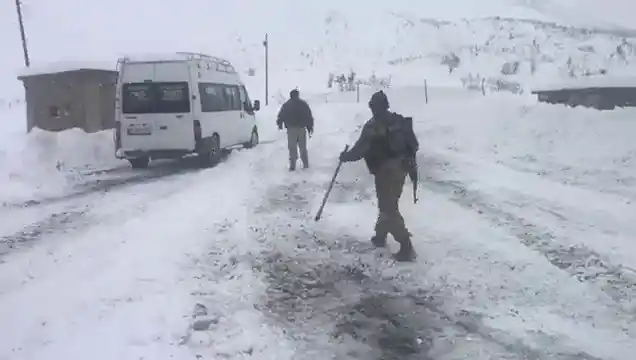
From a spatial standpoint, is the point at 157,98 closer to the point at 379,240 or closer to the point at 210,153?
the point at 210,153

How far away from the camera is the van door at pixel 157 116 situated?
1421 centimetres

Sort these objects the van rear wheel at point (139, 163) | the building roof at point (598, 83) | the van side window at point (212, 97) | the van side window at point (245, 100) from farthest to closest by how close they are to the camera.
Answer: the building roof at point (598, 83)
the van side window at point (245, 100)
the van rear wheel at point (139, 163)
the van side window at point (212, 97)

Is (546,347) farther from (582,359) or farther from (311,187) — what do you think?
(311,187)

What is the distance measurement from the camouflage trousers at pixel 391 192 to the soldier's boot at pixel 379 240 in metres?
0.33

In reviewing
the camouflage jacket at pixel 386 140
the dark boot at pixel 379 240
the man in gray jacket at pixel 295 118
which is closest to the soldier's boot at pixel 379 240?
the dark boot at pixel 379 240

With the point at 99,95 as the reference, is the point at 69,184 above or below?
below

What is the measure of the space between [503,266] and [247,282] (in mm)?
2698

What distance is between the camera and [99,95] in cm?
2103

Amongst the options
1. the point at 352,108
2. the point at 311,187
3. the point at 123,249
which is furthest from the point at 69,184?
the point at 352,108

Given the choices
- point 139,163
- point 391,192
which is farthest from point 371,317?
point 139,163

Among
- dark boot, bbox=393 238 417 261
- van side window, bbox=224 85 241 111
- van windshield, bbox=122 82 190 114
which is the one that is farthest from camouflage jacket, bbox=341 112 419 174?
van side window, bbox=224 85 241 111

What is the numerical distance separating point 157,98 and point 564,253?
9.87 meters

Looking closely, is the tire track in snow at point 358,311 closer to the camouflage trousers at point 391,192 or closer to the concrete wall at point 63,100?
the camouflage trousers at point 391,192

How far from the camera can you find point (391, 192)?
6.76 meters
